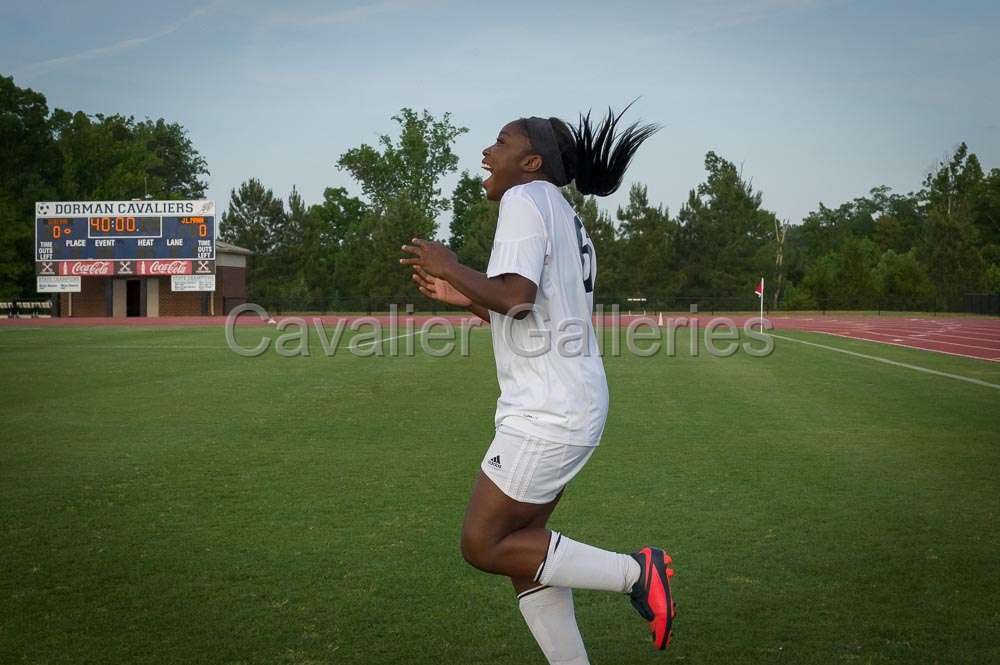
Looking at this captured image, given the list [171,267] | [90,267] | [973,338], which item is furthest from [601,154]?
[90,267]

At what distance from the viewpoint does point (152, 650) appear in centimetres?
379

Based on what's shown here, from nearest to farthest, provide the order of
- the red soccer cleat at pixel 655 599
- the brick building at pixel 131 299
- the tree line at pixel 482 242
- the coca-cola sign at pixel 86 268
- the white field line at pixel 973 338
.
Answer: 1. the red soccer cleat at pixel 655 599
2. the white field line at pixel 973 338
3. the coca-cola sign at pixel 86 268
4. the brick building at pixel 131 299
5. the tree line at pixel 482 242

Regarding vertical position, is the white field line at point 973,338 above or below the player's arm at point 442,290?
below

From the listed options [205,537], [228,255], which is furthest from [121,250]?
[205,537]

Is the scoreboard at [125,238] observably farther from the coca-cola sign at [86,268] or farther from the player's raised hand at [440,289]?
the player's raised hand at [440,289]

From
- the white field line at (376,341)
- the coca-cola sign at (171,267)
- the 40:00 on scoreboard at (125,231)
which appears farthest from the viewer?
the coca-cola sign at (171,267)

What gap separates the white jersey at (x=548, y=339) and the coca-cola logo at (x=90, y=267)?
47.1 m

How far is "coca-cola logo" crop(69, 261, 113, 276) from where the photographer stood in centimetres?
4612

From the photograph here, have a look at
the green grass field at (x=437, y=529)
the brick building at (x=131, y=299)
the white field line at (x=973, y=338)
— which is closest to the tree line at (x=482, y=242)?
the brick building at (x=131, y=299)

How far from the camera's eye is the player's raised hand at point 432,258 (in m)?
2.95

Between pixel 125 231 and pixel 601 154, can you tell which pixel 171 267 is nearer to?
pixel 125 231

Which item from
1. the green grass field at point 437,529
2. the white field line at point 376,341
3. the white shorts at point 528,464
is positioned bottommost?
the green grass field at point 437,529

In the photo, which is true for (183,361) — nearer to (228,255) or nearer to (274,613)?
(274,613)

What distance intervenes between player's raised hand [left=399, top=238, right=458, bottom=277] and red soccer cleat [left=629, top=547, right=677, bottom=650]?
127cm
